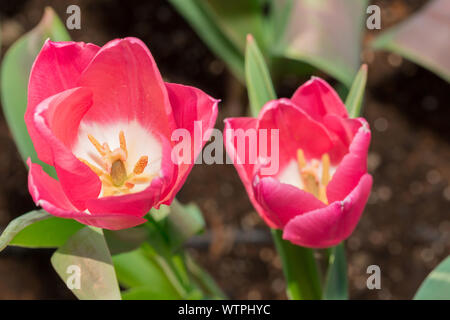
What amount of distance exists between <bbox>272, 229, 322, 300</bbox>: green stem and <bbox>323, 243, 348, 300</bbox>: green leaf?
0.02 meters

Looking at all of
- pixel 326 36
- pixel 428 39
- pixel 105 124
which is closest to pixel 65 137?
pixel 105 124

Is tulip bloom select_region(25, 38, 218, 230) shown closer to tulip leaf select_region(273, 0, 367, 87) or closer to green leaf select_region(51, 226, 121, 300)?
green leaf select_region(51, 226, 121, 300)

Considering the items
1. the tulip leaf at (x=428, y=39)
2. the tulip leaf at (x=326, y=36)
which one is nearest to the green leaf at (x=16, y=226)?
the tulip leaf at (x=326, y=36)

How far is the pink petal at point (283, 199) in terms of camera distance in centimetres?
41

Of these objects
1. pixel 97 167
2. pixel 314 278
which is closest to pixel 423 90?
pixel 314 278

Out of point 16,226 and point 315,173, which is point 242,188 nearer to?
point 315,173

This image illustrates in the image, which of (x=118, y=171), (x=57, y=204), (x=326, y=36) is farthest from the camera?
(x=326, y=36)

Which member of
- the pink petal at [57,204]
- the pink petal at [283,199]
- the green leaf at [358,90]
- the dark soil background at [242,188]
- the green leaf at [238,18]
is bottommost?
the dark soil background at [242,188]

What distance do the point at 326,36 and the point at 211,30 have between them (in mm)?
201

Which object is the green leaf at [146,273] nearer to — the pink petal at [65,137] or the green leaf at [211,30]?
the pink petal at [65,137]

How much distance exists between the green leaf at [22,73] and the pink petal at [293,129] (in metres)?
0.24

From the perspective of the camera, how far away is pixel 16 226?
414mm

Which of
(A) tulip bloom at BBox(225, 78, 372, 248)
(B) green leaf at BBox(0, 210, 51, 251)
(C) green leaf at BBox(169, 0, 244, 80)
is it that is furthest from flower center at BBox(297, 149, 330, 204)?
(C) green leaf at BBox(169, 0, 244, 80)
